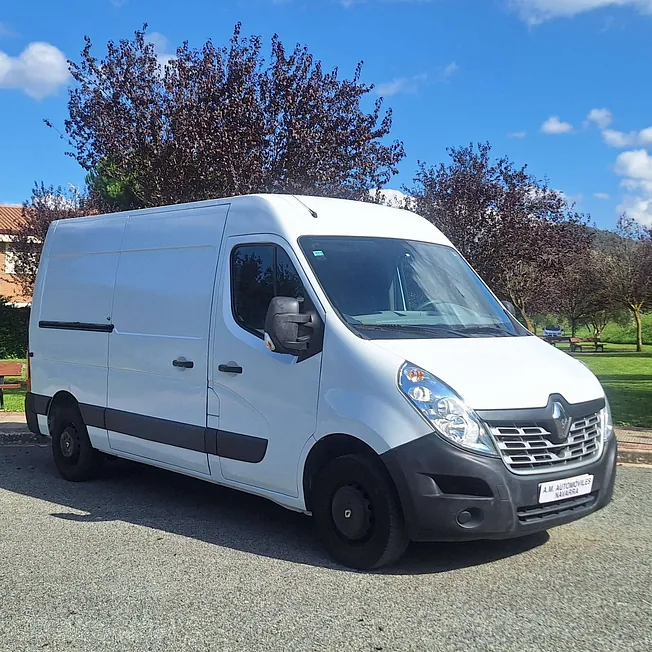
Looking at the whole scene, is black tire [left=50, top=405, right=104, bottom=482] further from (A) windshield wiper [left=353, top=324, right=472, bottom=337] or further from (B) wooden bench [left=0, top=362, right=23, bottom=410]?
(B) wooden bench [left=0, top=362, right=23, bottom=410]

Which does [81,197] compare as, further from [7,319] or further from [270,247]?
[270,247]

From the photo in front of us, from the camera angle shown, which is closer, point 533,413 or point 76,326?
point 533,413

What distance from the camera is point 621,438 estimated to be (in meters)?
9.52

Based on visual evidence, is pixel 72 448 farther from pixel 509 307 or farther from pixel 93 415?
pixel 509 307

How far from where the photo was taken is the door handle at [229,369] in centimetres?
584

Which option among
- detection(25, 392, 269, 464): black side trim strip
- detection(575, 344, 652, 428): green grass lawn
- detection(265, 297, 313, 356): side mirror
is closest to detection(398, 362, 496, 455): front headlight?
detection(265, 297, 313, 356): side mirror

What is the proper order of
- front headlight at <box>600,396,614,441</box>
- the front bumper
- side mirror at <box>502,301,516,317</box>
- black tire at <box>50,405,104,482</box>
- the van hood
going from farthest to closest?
1. black tire at <box>50,405,104,482</box>
2. side mirror at <box>502,301,516,317</box>
3. front headlight at <box>600,396,614,441</box>
4. the van hood
5. the front bumper

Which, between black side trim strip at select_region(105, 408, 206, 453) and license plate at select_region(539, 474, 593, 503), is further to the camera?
black side trim strip at select_region(105, 408, 206, 453)

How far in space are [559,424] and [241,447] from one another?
227cm

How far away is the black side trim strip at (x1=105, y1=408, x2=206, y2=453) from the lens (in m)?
6.22

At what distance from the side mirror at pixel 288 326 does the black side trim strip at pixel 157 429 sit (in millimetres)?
1280

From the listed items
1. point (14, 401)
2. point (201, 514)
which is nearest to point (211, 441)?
point (201, 514)

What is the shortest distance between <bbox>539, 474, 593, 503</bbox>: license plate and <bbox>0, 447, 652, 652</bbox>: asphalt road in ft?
1.69

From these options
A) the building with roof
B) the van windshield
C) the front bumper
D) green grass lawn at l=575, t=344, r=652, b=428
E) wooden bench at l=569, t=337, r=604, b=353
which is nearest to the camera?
the front bumper
